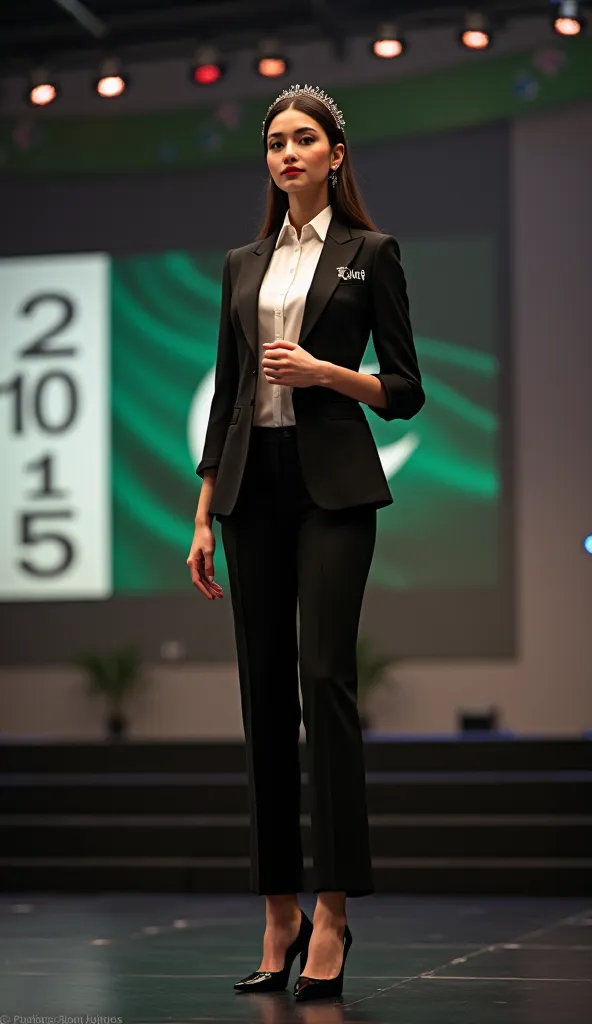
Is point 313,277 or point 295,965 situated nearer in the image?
point 313,277

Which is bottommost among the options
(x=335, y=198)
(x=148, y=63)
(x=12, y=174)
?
(x=335, y=198)

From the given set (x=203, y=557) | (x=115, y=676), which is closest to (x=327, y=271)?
(x=203, y=557)

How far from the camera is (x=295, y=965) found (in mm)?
2551

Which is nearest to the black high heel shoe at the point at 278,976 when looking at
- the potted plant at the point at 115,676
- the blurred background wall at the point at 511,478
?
the blurred background wall at the point at 511,478

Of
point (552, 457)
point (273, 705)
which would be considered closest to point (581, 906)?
point (273, 705)

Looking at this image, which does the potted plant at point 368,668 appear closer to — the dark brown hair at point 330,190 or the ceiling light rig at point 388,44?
the ceiling light rig at point 388,44

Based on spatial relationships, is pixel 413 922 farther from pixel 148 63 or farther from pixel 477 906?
pixel 148 63

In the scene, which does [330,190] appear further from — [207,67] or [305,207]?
[207,67]

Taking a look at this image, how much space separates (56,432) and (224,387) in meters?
5.87

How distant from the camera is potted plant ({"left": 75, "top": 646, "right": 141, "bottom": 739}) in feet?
26.0

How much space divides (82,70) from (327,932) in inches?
283

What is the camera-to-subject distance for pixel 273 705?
90.1 inches

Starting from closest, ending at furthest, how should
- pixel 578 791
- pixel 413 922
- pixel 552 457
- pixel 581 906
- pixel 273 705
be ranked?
pixel 273 705
pixel 413 922
pixel 581 906
pixel 578 791
pixel 552 457

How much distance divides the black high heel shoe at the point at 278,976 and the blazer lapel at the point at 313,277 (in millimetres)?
879
